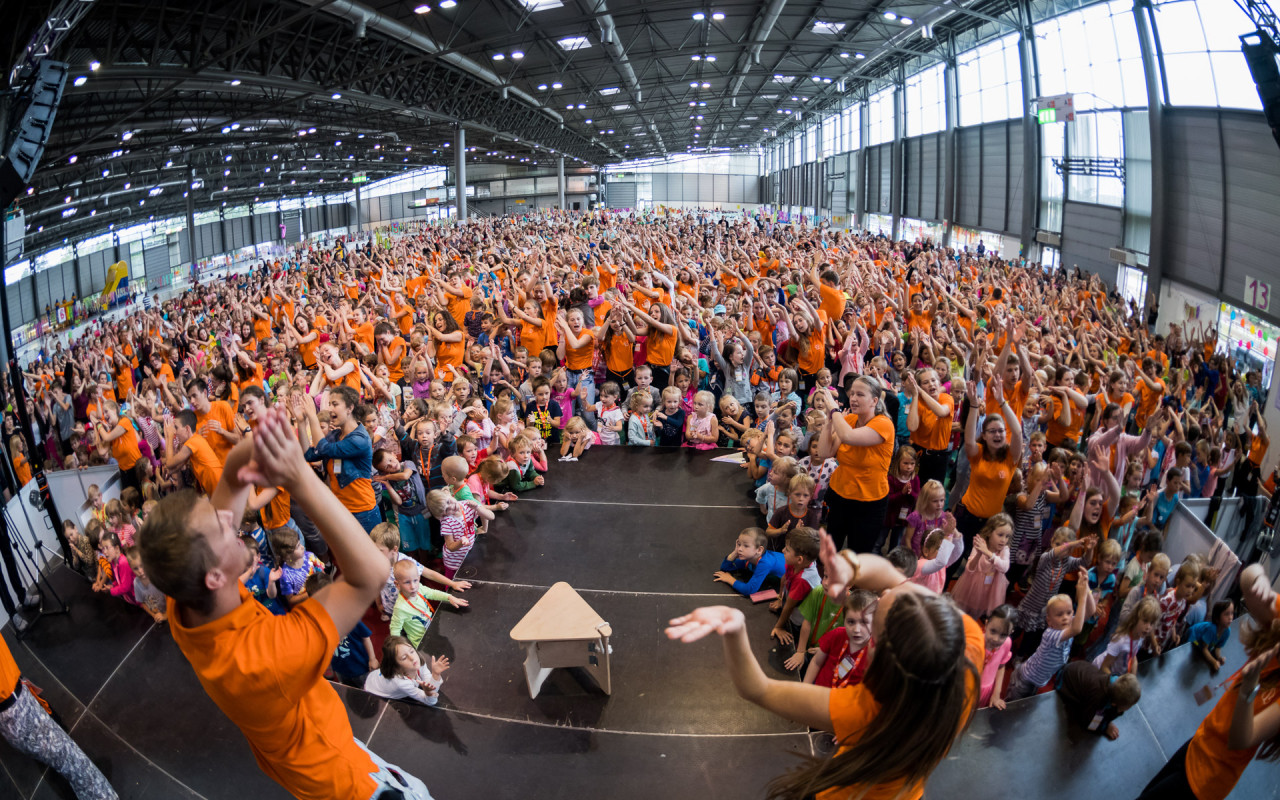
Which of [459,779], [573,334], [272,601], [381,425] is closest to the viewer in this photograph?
[459,779]

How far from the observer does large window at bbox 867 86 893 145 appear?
103 feet

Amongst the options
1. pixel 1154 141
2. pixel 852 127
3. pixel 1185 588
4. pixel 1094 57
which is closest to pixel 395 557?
pixel 1185 588

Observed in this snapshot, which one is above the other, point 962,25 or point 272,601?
point 962,25

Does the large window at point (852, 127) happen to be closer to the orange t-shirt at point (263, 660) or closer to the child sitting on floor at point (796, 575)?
the child sitting on floor at point (796, 575)

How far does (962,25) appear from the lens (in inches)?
860

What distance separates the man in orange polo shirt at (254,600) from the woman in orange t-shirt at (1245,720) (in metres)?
2.72

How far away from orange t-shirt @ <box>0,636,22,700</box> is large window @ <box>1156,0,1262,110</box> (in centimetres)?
1569

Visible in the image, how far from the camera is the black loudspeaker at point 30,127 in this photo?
5324 mm

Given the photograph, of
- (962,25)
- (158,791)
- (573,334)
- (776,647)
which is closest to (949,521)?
(776,647)

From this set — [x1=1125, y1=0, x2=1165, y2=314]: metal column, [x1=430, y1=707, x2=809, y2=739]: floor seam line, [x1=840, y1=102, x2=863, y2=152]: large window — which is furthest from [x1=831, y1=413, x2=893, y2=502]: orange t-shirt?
[x1=840, y1=102, x2=863, y2=152]: large window

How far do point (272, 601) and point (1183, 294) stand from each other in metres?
17.0

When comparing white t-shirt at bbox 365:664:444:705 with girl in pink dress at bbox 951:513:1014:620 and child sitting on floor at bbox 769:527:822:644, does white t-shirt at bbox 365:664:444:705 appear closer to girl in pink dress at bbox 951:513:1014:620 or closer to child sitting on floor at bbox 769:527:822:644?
child sitting on floor at bbox 769:527:822:644

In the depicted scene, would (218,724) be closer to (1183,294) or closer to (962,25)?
(1183,294)

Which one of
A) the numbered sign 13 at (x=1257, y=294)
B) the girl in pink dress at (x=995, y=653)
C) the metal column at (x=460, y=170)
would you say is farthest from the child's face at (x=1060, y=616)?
the metal column at (x=460, y=170)
